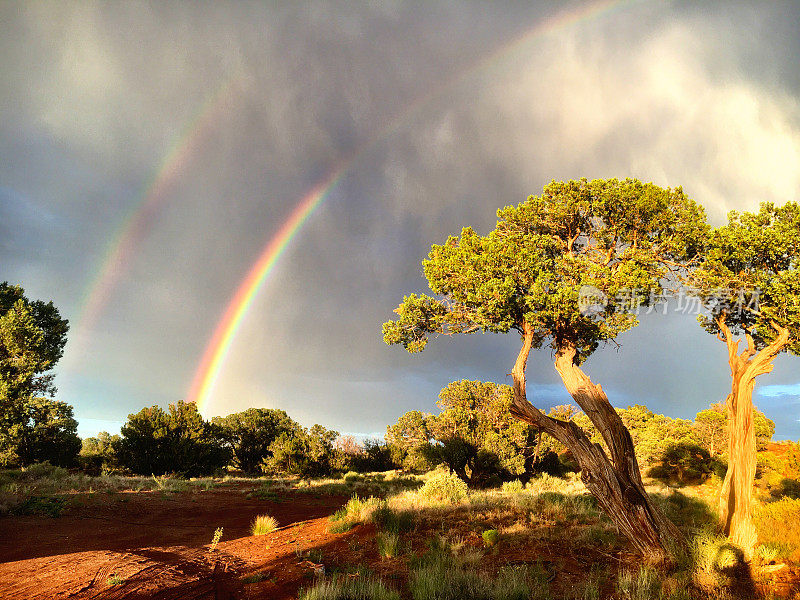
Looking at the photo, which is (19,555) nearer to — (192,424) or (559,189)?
(559,189)

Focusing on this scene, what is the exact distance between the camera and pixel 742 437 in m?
11.2

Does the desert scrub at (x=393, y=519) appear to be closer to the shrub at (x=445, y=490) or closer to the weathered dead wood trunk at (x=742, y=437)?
the shrub at (x=445, y=490)

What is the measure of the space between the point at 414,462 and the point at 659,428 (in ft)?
87.4

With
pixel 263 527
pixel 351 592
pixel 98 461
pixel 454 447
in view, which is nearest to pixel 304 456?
pixel 454 447

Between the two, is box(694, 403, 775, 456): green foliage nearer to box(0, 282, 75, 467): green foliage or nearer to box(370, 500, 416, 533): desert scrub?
box(370, 500, 416, 533): desert scrub

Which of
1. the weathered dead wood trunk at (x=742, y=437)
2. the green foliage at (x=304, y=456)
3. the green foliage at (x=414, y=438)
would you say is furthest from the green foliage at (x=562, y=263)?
the green foliage at (x=304, y=456)

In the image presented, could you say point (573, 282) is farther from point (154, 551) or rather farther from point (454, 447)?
point (454, 447)

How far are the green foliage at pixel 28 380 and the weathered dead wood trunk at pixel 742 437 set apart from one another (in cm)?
4147

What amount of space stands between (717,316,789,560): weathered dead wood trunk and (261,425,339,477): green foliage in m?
38.6

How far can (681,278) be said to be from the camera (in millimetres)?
12781

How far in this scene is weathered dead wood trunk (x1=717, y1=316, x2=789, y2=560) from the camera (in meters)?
10.5

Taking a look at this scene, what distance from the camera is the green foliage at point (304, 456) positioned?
43.6 meters

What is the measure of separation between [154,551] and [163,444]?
35168mm

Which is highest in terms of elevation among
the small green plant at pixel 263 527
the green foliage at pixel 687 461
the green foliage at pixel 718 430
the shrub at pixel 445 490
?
the green foliage at pixel 718 430
